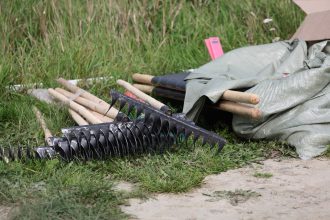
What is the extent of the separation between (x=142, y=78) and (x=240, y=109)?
1.44 metres

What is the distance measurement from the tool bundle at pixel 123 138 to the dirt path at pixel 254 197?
1.41 ft

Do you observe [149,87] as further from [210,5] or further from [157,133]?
[210,5]

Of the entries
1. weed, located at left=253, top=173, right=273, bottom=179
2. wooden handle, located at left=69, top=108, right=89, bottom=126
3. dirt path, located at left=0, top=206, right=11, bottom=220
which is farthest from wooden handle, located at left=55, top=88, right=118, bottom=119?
dirt path, located at left=0, top=206, right=11, bottom=220

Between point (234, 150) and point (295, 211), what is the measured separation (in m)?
1.33

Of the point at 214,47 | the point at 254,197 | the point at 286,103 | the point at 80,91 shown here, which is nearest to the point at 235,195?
the point at 254,197

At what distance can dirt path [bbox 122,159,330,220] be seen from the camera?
4.27 meters

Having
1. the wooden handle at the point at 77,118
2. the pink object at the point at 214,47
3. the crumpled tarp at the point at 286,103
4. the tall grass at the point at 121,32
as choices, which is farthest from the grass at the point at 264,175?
the pink object at the point at 214,47

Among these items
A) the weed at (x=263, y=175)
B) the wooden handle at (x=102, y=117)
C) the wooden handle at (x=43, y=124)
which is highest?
the wooden handle at (x=102, y=117)

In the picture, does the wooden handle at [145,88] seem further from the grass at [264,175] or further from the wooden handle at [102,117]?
the grass at [264,175]

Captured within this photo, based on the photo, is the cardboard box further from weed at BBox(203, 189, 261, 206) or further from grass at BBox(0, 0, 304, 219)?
weed at BBox(203, 189, 261, 206)

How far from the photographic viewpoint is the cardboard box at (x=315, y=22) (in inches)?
264

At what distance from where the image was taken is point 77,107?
596cm

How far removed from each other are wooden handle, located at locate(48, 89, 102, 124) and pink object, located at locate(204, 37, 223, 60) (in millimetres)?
1838

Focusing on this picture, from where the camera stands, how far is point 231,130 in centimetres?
613
